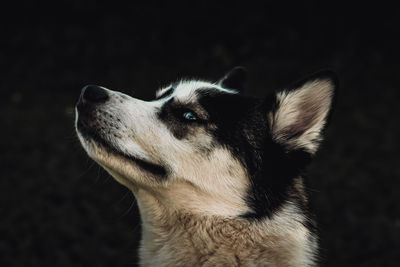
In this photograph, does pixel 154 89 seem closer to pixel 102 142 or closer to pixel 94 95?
pixel 94 95

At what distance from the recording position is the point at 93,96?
3.04m

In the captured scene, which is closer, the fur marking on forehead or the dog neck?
the dog neck

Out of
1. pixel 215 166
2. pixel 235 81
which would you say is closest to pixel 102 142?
pixel 215 166

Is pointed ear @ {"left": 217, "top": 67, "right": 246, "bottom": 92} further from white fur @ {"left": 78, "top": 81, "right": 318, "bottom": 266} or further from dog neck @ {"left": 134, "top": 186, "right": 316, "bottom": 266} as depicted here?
dog neck @ {"left": 134, "top": 186, "right": 316, "bottom": 266}

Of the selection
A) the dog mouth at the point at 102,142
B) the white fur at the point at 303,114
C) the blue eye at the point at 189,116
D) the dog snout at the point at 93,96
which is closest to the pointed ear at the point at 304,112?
the white fur at the point at 303,114

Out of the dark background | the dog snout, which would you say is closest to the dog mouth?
the dog snout

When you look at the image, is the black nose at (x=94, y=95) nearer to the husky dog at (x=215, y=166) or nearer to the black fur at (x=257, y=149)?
the husky dog at (x=215, y=166)

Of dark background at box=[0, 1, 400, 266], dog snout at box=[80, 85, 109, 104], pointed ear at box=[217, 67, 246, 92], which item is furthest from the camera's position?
dark background at box=[0, 1, 400, 266]

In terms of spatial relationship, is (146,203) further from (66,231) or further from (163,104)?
(66,231)

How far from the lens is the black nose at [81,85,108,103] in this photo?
3.03 metres

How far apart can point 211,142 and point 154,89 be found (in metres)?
7.65

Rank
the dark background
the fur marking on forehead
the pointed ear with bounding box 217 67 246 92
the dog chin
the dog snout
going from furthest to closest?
the dark background, the pointed ear with bounding box 217 67 246 92, the fur marking on forehead, the dog snout, the dog chin

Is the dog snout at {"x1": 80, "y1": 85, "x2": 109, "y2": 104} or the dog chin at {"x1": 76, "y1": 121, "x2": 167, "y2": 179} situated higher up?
the dog snout at {"x1": 80, "y1": 85, "x2": 109, "y2": 104}

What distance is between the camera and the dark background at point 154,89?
5383 millimetres
